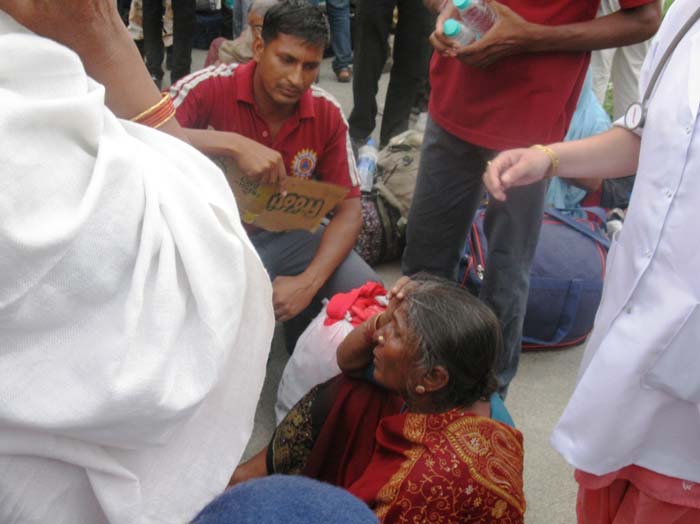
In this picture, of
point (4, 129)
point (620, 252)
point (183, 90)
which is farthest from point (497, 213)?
point (4, 129)

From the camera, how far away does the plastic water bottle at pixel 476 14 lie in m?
2.05

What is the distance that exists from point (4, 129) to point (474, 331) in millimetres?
1154

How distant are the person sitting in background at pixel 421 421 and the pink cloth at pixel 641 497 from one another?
0.54 ft

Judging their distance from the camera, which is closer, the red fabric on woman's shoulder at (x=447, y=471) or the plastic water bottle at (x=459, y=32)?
the red fabric on woman's shoulder at (x=447, y=471)

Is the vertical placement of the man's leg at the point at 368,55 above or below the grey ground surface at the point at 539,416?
above

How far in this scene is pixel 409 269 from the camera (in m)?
2.59

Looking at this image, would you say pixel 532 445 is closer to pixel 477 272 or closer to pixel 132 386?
pixel 477 272

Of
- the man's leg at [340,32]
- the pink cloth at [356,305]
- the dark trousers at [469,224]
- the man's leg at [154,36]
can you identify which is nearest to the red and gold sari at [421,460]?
the pink cloth at [356,305]

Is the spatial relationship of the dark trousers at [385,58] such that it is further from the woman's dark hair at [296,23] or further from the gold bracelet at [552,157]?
the gold bracelet at [552,157]

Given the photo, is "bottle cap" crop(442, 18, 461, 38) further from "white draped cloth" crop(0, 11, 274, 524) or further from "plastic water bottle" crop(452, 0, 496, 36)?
"white draped cloth" crop(0, 11, 274, 524)

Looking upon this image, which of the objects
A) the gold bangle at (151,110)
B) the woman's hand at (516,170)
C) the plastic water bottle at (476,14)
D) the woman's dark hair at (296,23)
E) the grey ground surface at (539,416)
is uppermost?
the gold bangle at (151,110)

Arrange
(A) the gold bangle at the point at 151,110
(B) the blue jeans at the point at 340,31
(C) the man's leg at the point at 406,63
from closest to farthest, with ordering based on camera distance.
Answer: (A) the gold bangle at the point at 151,110 < (C) the man's leg at the point at 406,63 < (B) the blue jeans at the point at 340,31

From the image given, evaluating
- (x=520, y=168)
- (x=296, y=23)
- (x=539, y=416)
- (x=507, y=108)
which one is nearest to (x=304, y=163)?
(x=296, y=23)

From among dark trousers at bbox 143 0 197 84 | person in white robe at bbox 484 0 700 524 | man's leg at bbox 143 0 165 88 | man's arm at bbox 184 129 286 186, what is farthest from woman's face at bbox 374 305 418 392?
man's leg at bbox 143 0 165 88
